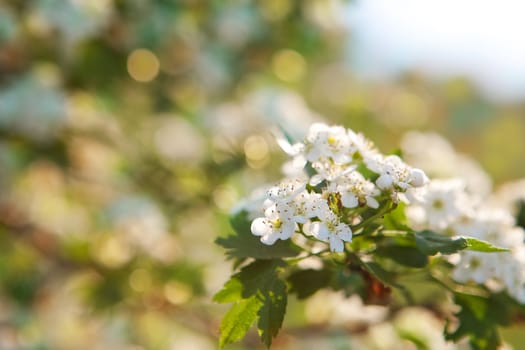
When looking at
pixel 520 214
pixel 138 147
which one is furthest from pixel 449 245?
pixel 138 147

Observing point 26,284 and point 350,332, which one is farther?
point 26,284

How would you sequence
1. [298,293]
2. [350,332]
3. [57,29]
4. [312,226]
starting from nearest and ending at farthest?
[312,226] < [298,293] < [350,332] < [57,29]

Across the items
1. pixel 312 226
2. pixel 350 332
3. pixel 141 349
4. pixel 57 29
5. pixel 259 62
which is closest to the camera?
pixel 312 226

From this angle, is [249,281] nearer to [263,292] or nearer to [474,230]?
[263,292]

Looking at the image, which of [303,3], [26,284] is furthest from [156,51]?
[26,284]

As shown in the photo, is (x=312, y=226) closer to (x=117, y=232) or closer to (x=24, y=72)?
(x=117, y=232)

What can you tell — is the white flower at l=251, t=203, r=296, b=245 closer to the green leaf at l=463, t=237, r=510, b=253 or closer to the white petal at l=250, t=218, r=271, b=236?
the white petal at l=250, t=218, r=271, b=236

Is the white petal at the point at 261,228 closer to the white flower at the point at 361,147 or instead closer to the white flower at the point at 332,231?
the white flower at the point at 332,231

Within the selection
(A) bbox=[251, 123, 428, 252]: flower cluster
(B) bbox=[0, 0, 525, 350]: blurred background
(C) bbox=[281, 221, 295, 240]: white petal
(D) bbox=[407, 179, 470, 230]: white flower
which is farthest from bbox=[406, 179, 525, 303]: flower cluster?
(B) bbox=[0, 0, 525, 350]: blurred background
